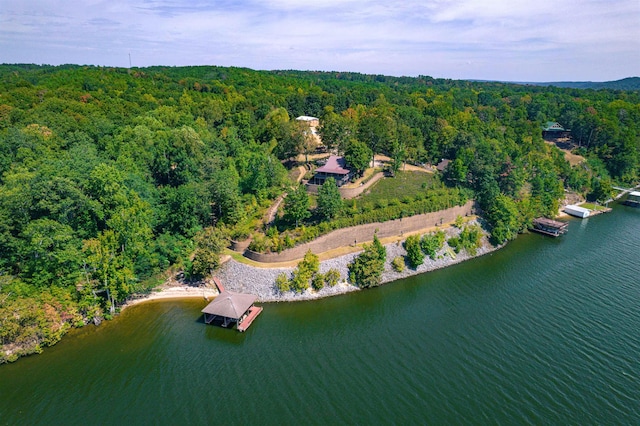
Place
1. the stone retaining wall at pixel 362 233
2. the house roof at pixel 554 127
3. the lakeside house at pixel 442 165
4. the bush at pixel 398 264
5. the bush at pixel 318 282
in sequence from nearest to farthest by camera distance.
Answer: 1. the bush at pixel 318 282
2. the stone retaining wall at pixel 362 233
3. the bush at pixel 398 264
4. the lakeside house at pixel 442 165
5. the house roof at pixel 554 127

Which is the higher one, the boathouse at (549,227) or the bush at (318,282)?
the boathouse at (549,227)

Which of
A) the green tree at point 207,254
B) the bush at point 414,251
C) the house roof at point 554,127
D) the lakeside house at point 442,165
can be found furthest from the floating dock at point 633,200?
the green tree at point 207,254

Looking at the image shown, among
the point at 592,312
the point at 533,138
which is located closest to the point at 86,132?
the point at 592,312

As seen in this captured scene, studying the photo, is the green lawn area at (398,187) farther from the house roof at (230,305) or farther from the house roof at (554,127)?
the house roof at (554,127)

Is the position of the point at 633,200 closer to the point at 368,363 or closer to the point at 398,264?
the point at 398,264

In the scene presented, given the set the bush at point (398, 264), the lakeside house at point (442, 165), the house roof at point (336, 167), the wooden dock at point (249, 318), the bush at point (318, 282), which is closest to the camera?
the wooden dock at point (249, 318)

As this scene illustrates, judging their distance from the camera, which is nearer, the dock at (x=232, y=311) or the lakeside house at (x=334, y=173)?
the dock at (x=232, y=311)

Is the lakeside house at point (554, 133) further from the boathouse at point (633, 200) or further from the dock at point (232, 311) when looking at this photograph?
the dock at point (232, 311)

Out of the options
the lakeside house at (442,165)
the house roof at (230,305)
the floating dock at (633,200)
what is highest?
the lakeside house at (442,165)
